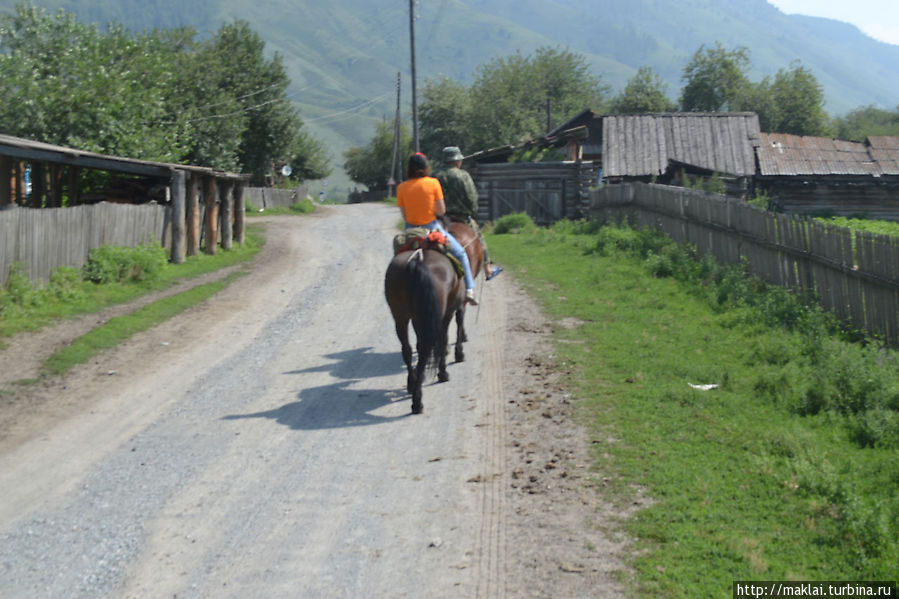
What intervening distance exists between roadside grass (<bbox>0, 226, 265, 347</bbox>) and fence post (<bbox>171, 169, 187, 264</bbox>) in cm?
90

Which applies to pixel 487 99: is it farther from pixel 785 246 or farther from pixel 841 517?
pixel 841 517

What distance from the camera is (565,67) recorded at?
73875mm

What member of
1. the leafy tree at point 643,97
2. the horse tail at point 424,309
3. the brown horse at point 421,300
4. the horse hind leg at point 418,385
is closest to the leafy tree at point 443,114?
the leafy tree at point 643,97

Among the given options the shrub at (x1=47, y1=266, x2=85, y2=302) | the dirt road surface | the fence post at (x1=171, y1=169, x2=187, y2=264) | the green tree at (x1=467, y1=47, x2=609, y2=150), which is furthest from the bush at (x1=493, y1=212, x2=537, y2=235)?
the green tree at (x1=467, y1=47, x2=609, y2=150)

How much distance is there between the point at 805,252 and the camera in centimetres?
1161

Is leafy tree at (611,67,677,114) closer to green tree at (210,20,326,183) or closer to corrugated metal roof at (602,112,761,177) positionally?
green tree at (210,20,326,183)

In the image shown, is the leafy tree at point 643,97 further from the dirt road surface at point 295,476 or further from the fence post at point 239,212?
the dirt road surface at point 295,476

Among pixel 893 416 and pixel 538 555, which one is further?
pixel 893 416

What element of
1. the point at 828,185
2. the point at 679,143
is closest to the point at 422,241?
the point at 679,143

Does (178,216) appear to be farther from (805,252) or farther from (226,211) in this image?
(805,252)

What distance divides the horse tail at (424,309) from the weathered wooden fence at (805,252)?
545 cm

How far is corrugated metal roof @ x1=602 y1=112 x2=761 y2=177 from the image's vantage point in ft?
107

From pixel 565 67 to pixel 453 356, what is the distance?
223 ft

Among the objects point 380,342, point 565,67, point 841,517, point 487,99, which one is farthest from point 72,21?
point 565,67
